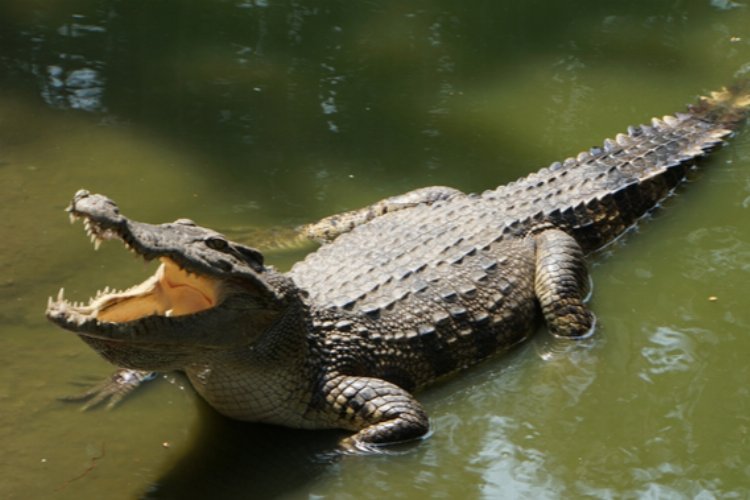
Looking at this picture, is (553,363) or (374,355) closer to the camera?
(374,355)

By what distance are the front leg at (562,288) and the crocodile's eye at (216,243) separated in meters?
1.93

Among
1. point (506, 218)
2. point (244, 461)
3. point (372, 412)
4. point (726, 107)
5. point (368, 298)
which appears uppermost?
point (726, 107)

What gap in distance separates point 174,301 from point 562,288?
212 cm

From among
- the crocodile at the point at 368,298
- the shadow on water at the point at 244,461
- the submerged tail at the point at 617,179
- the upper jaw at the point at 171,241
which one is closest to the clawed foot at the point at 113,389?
the crocodile at the point at 368,298

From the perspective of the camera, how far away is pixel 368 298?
213 inches

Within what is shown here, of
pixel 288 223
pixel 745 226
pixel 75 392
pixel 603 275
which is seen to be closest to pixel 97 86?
pixel 288 223

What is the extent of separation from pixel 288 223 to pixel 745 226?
9.25 ft

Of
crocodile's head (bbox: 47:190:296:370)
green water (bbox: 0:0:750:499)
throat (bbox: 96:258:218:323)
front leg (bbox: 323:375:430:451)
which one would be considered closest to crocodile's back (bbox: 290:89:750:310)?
green water (bbox: 0:0:750:499)

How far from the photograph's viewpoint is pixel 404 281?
5.58m

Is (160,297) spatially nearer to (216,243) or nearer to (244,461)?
(216,243)

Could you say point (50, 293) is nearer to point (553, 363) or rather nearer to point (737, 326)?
point (553, 363)

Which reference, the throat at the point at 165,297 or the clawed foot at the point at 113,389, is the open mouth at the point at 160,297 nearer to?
the throat at the point at 165,297

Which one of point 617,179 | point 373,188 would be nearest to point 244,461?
point 373,188

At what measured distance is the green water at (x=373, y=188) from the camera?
486 centimetres
